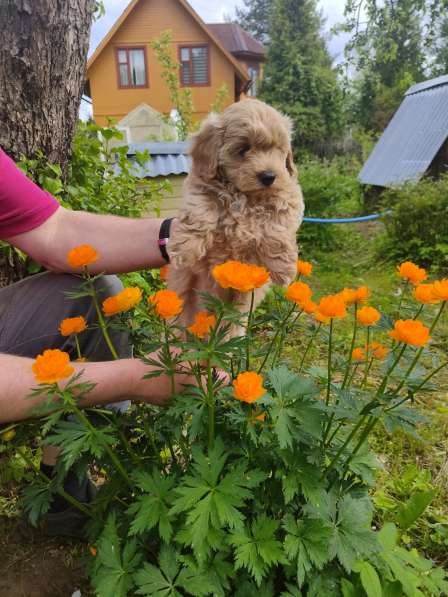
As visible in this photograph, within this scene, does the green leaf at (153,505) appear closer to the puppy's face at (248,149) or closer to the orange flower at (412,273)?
the orange flower at (412,273)

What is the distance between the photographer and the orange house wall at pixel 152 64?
22.3m

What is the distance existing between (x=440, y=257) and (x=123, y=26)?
74.6ft

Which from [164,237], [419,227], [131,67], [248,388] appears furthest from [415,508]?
[131,67]

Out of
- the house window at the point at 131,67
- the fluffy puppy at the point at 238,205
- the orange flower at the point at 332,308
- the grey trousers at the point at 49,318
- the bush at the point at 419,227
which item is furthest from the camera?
the house window at the point at 131,67

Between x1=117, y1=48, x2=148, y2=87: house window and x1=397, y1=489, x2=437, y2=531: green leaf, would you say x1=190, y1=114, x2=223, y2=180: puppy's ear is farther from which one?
x1=117, y1=48, x2=148, y2=87: house window

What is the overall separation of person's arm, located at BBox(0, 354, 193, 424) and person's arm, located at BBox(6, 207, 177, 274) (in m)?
0.72

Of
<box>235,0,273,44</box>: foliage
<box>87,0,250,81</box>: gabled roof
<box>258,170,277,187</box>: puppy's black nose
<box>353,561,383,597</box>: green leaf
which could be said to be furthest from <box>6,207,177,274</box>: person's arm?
<box>235,0,273,44</box>: foliage

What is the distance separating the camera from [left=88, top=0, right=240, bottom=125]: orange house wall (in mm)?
22266

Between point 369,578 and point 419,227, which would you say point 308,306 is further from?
point 419,227

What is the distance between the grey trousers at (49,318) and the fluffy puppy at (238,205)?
48 cm

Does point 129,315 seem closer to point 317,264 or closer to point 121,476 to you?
point 121,476

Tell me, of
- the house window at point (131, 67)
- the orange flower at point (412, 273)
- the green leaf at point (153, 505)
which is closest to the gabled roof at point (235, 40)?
the house window at point (131, 67)

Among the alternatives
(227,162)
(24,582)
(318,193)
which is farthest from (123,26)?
(24,582)

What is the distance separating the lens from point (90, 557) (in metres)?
1.51
